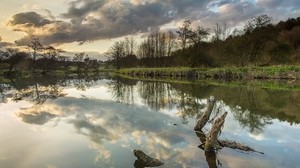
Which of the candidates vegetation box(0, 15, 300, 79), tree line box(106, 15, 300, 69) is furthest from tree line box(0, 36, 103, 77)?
tree line box(106, 15, 300, 69)

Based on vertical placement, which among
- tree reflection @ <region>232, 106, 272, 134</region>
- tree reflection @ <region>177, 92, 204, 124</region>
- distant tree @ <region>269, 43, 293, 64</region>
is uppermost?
distant tree @ <region>269, 43, 293, 64</region>

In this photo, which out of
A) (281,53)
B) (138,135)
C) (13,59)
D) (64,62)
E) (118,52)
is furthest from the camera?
(64,62)

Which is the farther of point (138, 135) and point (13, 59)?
point (13, 59)

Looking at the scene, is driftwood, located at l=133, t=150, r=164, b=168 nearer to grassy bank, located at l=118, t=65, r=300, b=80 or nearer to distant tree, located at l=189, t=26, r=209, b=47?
grassy bank, located at l=118, t=65, r=300, b=80

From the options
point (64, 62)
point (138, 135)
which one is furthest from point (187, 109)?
point (64, 62)

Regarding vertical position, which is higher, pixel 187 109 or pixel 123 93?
pixel 187 109

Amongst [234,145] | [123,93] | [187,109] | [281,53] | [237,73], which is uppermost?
[281,53]

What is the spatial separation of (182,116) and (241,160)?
6.08 metres

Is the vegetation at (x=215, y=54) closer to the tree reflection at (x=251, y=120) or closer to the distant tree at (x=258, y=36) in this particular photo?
the distant tree at (x=258, y=36)

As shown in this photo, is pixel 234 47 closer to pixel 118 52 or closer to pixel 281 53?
pixel 281 53

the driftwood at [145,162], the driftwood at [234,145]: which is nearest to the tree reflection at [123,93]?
the driftwood at [234,145]

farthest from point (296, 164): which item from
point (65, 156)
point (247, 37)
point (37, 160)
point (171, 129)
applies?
point (247, 37)

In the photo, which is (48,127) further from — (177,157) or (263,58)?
(263,58)

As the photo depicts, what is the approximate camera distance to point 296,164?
726cm
